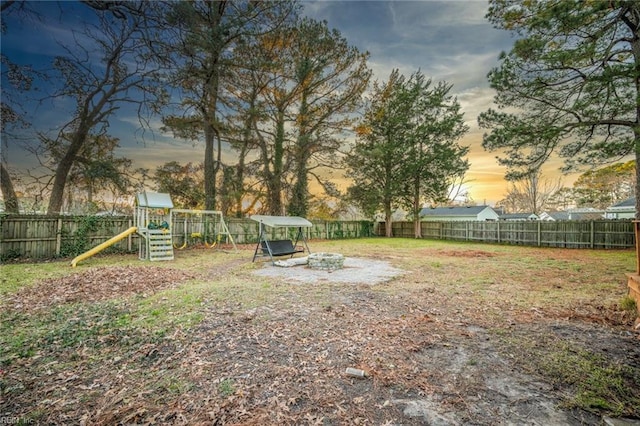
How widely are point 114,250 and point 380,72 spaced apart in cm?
2134

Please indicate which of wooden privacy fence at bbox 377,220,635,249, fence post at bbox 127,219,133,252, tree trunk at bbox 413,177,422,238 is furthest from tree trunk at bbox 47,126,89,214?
wooden privacy fence at bbox 377,220,635,249

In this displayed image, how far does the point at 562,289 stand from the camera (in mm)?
5738

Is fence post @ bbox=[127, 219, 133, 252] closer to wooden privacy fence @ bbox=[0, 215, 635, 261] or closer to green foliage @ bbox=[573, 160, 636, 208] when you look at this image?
wooden privacy fence @ bbox=[0, 215, 635, 261]

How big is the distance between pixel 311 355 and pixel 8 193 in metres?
12.1

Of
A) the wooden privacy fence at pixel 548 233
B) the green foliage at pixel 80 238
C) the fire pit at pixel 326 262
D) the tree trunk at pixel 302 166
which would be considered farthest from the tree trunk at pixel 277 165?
the wooden privacy fence at pixel 548 233

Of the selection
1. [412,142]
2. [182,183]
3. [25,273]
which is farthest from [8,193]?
[412,142]

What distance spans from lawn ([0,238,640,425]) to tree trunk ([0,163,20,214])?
519 cm

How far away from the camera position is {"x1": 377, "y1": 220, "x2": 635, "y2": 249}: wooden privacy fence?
14302mm

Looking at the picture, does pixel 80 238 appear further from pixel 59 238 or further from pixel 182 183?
pixel 182 183

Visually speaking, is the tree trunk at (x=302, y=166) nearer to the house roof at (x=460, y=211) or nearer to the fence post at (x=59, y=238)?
the fence post at (x=59, y=238)

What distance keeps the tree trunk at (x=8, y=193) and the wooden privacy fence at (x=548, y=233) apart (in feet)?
80.6

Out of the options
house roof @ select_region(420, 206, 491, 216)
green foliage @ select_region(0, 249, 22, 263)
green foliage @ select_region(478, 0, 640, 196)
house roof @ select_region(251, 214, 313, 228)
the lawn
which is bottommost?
the lawn

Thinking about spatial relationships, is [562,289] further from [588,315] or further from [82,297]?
[82,297]

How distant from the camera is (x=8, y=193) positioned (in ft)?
29.9
